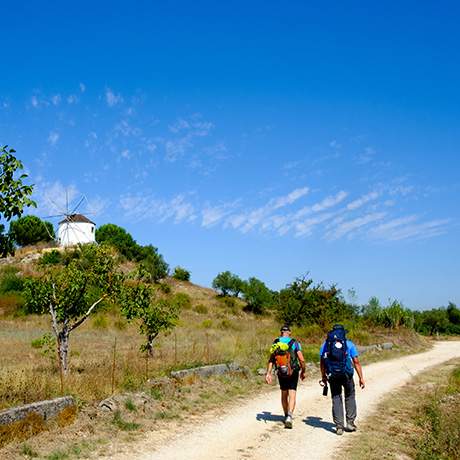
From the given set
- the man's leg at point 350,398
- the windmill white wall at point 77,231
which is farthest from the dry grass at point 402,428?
the windmill white wall at point 77,231

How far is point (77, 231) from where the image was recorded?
263 feet

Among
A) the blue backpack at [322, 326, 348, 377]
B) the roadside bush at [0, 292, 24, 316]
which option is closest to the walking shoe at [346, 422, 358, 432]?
the blue backpack at [322, 326, 348, 377]

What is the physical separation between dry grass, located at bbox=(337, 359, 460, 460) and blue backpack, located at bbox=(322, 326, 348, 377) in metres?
1.30

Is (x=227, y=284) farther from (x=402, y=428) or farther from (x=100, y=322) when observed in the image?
(x=402, y=428)

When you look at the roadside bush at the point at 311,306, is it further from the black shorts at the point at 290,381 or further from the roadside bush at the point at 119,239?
the roadside bush at the point at 119,239

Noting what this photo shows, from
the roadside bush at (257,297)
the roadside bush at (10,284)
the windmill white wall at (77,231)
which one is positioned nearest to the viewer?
the roadside bush at (10,284)

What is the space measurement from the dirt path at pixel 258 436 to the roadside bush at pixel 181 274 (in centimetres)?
6866

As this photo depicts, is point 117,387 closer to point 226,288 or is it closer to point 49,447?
point 49,447

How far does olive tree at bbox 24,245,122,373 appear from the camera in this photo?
15.1 meters

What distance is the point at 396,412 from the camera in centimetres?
1228

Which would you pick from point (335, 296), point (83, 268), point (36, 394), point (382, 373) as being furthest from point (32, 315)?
point (36, 394)

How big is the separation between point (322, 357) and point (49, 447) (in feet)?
17.6

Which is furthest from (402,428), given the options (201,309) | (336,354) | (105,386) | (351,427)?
(201,309)

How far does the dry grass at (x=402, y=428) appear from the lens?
8570mm
